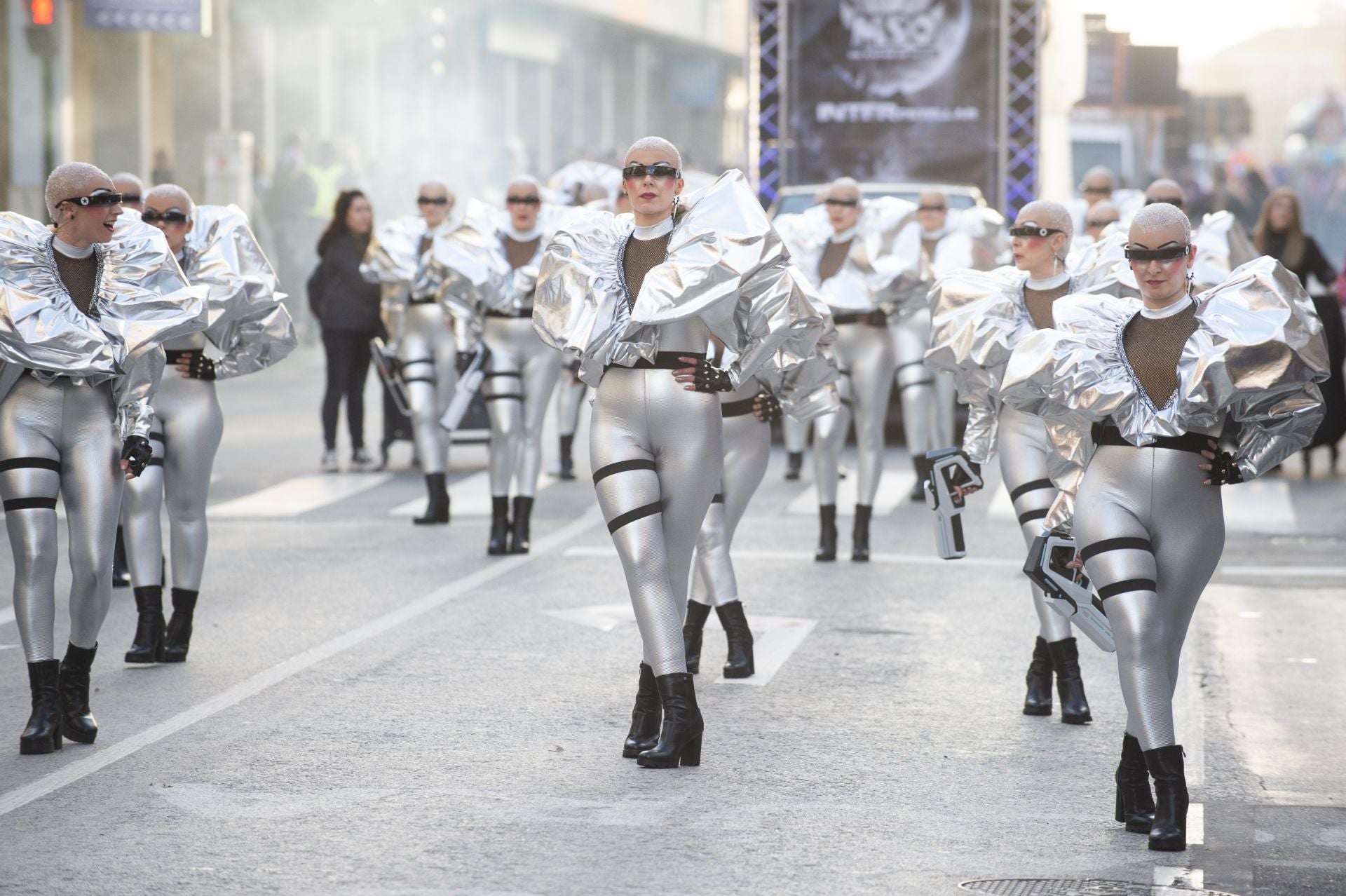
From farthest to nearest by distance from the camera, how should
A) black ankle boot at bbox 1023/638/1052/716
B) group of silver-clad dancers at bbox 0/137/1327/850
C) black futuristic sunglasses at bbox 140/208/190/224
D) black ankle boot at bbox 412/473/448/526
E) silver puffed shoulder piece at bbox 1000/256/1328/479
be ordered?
black ankle boot at bbox 412/473/448/526, black futuristic sunglasses at bbox 140/208/190/224, black ankle boot at bbox 1023/638/1052/716, group of silver-clad dancers at bbox 0/137/1327/850, silver puffed shoulder piece at bbox 1000/256/1328/479

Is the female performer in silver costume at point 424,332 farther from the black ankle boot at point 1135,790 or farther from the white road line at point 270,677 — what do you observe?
the black ankle boot at point 1135,790

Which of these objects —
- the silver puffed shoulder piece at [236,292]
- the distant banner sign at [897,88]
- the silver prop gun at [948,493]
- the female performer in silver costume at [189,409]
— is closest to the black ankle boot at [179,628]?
the female performer in silver costume at [189,409]

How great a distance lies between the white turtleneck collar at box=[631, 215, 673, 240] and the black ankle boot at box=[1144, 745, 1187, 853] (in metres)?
2.24

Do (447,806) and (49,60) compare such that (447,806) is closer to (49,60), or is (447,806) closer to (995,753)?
(995,753)

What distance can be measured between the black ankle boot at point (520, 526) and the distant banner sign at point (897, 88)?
8.59 meters

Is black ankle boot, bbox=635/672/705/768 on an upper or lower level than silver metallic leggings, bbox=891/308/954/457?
lower

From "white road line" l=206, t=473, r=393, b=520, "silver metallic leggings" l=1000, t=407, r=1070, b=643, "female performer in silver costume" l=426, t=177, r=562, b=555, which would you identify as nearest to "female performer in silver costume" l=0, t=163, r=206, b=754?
"silver metallic leggings" l=1000, t=407, r=1070, b=643

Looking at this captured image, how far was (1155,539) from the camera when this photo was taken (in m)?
5.63

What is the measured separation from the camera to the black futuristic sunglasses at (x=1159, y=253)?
5621 mm

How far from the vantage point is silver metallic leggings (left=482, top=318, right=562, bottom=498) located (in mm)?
11086

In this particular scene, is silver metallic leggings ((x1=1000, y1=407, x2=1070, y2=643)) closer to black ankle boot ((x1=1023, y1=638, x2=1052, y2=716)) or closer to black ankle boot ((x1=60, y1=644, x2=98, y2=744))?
black ankle boot ((x1=1023, y1=638, x2=1052, y2=716))

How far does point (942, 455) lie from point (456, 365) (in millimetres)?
4887

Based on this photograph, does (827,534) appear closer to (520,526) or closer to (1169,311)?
(520,526)

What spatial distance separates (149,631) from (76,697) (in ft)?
4.38
